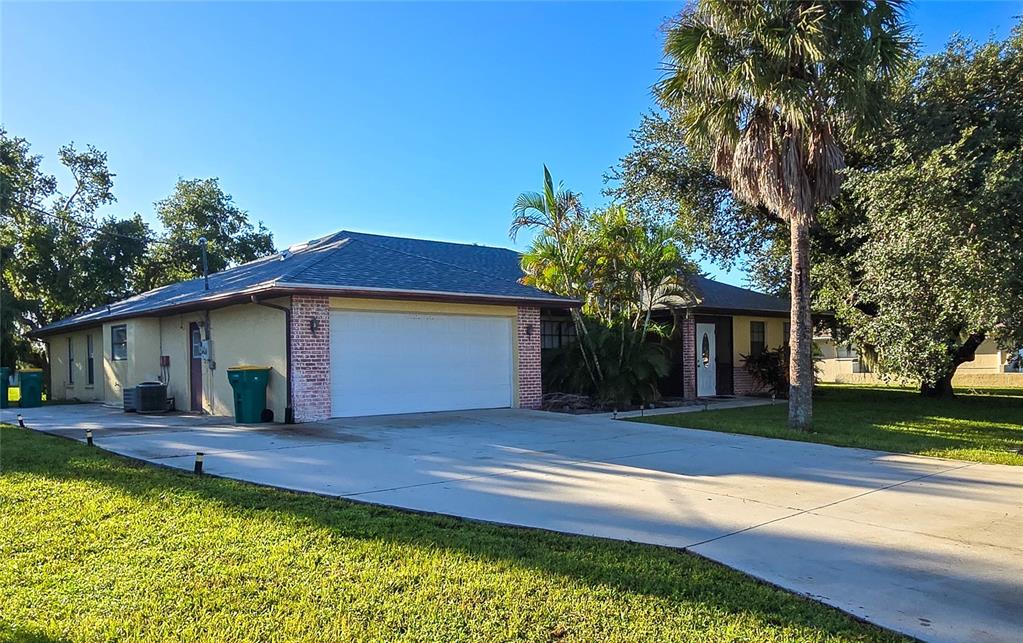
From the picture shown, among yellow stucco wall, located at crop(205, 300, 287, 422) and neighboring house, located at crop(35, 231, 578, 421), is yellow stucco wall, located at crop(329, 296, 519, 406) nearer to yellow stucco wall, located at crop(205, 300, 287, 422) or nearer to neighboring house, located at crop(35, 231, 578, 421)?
neighboring house, located at crop(35, 231, 578, 421)

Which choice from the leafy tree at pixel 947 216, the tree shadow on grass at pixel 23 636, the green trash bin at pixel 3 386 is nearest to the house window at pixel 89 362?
the green trash bin at pixel 3 386

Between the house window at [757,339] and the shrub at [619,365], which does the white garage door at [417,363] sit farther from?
the house window at [757,339]

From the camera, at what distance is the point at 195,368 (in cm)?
1625

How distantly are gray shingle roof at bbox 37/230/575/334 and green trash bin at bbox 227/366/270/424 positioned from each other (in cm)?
151

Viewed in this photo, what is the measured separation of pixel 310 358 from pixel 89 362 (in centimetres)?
1375

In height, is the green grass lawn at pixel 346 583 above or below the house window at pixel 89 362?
below

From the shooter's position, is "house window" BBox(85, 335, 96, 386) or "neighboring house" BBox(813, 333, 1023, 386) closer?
"house window" BBox(85, 335, 96, 386)

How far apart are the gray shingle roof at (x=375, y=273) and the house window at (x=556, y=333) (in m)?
1.63

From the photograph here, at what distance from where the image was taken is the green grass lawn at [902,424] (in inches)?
426

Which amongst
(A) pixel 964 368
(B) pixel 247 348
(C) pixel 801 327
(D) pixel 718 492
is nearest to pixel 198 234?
(B) pixel 247 348

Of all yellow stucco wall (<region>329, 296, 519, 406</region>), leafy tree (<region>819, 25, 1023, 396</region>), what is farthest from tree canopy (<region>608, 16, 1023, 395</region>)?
yellow stucco wall (<region>329, 296, 519, 406</region>)

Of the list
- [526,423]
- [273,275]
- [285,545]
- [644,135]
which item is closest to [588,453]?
[526,423]

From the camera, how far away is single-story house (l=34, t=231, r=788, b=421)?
42.4 feet

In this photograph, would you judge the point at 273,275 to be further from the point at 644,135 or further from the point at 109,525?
the point at 644,135
